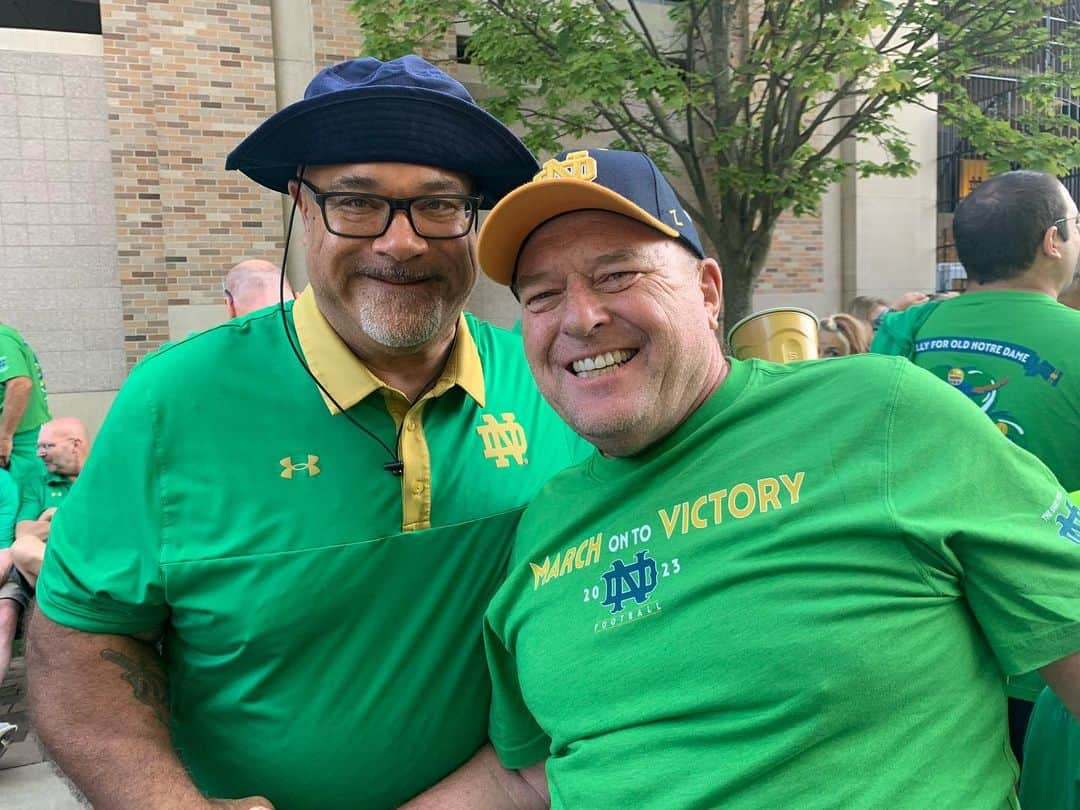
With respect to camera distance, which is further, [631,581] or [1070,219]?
[1070,219]

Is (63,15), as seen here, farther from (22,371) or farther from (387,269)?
(387,269)

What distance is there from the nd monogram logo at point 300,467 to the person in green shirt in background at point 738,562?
0.44m

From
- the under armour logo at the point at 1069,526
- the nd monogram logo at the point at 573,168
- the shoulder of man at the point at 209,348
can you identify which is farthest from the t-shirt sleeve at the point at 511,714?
the under armour logo at the point at 1069,526

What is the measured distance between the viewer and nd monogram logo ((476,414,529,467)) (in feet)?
6.42

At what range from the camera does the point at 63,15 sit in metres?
9.70

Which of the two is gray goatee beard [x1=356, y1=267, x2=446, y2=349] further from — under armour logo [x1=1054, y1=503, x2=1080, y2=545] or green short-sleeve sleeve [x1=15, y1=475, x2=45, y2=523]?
green short-sleeve sleeve [x1=15, y1=475, x2=45, y2=523]

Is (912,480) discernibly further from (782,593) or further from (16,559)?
(16,559)

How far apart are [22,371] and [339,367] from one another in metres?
5.61

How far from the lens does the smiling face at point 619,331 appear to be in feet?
5.47

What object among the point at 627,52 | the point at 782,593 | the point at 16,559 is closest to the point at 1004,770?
the point at 782,593

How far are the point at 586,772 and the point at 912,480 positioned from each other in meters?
0.75

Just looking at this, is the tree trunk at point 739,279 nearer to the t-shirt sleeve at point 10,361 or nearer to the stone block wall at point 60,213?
the stone block wall at point 60,213

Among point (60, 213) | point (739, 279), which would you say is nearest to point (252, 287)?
point (60, 213)

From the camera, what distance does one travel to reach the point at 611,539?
1661 millimetres
